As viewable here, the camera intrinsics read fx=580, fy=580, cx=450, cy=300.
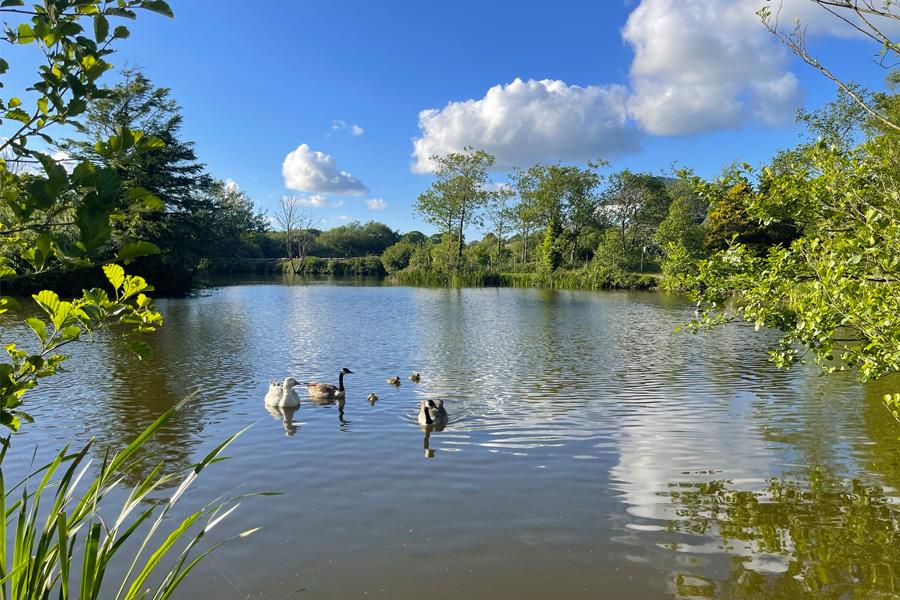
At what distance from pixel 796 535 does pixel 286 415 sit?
→ 7.97m

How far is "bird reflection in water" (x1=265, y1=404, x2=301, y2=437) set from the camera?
960 centimetres

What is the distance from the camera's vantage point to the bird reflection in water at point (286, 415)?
9.60 meters

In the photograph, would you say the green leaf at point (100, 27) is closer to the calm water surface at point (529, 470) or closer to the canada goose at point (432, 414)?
the calm water surface at point (529, 470)

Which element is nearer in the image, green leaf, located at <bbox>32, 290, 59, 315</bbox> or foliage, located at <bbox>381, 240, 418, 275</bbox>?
green leaf, located at <bbox>32, 290, 59, 315</bbox>

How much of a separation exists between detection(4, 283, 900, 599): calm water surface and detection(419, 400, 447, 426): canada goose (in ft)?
0.86

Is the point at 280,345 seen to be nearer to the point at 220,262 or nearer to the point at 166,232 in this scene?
the point at 166,232

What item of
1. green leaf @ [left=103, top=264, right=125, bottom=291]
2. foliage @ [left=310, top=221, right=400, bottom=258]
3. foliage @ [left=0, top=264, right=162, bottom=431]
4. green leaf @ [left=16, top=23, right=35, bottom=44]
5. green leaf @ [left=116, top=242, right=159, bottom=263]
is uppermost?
foliage @ [left=310, top=221, right=400, bottom=258]

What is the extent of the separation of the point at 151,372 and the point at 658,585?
12.4 metres

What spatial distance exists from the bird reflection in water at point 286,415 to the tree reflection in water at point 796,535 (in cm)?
591

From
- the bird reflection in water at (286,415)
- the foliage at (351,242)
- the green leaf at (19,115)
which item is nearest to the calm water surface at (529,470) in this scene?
the bird reflection in water at (286,415)

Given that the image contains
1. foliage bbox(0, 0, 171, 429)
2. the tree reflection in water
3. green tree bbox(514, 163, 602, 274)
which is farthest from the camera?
green tree bbox(514, 163, 602, 274)

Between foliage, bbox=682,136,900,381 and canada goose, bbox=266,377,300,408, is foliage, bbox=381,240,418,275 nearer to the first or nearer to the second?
canada goose, bbox=266,377,300,408

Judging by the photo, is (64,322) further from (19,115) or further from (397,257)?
(397,257)

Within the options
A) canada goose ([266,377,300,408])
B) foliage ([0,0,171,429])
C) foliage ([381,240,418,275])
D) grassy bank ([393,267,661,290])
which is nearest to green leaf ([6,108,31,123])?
foliage ([0,0,171,429])
